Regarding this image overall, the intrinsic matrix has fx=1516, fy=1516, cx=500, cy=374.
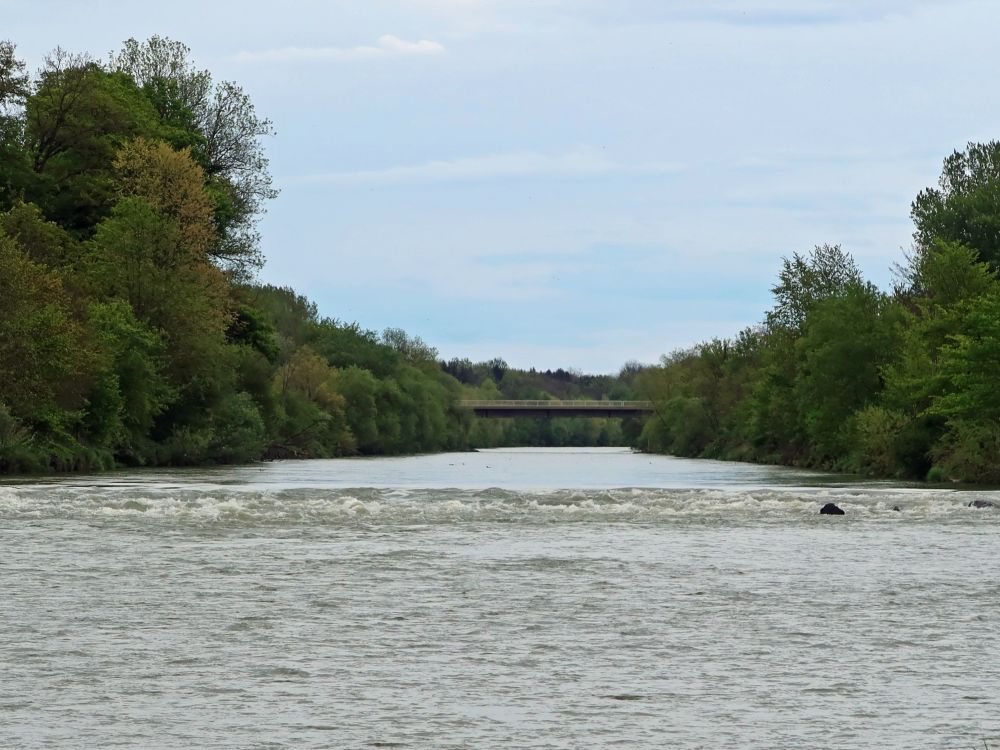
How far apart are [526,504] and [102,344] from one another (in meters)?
30.4

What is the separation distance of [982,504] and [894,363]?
124 feet

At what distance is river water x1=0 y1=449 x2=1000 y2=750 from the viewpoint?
12.0 meters

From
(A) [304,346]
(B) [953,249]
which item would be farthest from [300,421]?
(B) [953,249]

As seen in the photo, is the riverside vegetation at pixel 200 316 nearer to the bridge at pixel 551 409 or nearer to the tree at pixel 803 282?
the tree at pixel 803 282

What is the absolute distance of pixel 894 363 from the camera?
254 feet

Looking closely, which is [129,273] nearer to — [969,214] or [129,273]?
[129,273]

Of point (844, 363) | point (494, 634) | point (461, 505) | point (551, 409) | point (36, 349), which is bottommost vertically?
point (494, 634)

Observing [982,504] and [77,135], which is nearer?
[982,504]

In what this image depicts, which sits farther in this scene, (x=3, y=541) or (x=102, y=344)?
(x=102, y=344)

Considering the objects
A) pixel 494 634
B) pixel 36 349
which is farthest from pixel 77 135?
pixel 494 634

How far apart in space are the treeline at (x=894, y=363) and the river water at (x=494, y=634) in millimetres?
25224

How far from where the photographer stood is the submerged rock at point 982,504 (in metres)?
40.3

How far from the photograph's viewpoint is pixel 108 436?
219 ft

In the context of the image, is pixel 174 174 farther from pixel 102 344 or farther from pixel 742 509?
pixel 742 509
